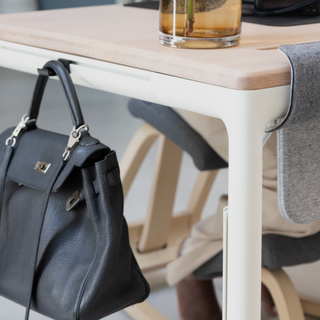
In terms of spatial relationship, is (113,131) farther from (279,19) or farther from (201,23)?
(201,23)

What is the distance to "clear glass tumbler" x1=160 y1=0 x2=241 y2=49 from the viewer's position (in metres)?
0.53

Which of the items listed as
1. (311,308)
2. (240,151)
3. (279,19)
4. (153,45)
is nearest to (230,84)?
(240,151)

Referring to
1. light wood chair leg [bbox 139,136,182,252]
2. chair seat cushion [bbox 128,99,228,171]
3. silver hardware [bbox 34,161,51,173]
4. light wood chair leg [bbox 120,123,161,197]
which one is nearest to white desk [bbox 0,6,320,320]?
silver hardware [bbox 34,161,51,173]

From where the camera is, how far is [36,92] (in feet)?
2.25

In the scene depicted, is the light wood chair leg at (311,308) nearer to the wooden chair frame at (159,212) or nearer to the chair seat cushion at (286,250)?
the wooden chair frame at (159,212)

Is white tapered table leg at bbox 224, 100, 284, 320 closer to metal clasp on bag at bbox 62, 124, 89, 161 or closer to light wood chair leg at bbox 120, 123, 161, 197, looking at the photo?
metal clasp on bag at bbox 62, 124, 89, 161

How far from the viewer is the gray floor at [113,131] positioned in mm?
1319

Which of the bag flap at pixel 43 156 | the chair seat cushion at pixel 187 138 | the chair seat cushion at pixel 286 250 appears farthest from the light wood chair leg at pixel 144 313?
the bag flap at pixel 43 156

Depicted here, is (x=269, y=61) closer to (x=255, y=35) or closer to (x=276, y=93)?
(x=276, y=93)

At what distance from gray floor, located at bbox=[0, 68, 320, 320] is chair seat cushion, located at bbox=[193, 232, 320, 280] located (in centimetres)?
34

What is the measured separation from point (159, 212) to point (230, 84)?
0.98 m

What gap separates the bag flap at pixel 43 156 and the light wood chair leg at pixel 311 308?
0.80 metres

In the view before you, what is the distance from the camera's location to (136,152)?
1225 mm

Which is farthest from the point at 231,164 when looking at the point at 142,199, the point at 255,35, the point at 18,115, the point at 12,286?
the point at 18,115
